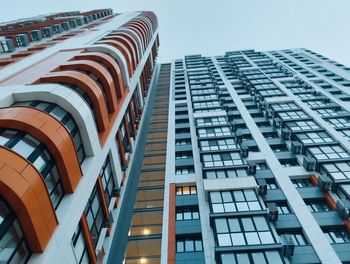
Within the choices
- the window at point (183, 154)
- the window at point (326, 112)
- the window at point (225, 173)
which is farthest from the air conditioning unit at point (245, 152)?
the window at point (326, 112)

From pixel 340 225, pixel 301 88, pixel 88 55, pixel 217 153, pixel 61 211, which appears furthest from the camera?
pixel 301 88

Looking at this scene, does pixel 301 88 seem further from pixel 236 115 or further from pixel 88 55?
pixel 88 55

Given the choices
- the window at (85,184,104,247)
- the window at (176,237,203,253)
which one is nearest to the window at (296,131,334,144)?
the window at (176,237,203,253)

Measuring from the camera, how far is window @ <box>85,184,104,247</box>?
57.4 feet

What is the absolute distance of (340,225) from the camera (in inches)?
826

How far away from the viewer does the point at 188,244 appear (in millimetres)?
21562

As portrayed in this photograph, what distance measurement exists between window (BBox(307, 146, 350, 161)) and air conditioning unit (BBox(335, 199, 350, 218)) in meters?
5.83

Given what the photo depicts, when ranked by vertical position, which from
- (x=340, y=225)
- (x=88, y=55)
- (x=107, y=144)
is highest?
(x=88, y=55)

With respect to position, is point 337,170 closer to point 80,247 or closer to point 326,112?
point 326,112

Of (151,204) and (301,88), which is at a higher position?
(301,88)

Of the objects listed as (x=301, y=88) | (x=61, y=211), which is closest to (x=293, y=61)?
(x=301, y=88)

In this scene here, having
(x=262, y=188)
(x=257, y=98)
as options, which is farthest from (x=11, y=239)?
(x=257, y=98)

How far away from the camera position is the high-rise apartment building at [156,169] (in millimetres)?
13102

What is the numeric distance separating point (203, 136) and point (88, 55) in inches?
646
